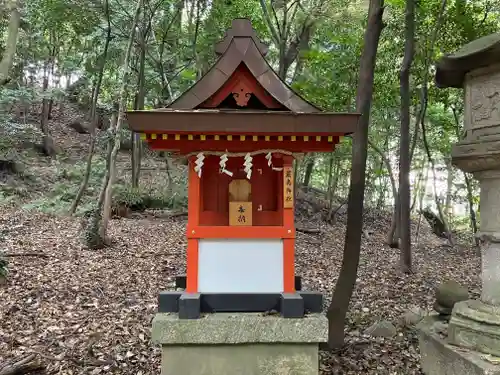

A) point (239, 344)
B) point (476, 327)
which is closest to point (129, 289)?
point (239, 344)

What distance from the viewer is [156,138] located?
4773 millimetres

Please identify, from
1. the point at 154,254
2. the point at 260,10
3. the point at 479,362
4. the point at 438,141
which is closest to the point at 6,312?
the point at 154,254

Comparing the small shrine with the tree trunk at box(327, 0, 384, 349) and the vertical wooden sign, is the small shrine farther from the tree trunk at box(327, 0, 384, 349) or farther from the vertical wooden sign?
the tree trunk at box(327, 0, 384, 349)

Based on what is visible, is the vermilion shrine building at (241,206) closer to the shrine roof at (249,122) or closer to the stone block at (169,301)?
the stone block at (169,301)

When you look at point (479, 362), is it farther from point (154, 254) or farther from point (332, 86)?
point (332, 86)

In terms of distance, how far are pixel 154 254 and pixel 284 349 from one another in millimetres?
5779

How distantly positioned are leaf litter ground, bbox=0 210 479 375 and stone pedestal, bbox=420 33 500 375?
2.90ft

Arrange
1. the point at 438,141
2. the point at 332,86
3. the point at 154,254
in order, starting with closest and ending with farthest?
the point at 154,254 → the point at 332,86 → the point at 438,141

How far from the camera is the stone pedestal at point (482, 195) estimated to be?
4844 mm

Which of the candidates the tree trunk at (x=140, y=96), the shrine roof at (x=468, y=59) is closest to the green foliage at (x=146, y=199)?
A: the tree trunk at (x=140, y=96)

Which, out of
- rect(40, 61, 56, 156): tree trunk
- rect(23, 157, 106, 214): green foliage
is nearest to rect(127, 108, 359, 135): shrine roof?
rect(23, 157, 106, 214): green foliage

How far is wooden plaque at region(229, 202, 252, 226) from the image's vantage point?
5230mm

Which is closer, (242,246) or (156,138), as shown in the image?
(156,138)

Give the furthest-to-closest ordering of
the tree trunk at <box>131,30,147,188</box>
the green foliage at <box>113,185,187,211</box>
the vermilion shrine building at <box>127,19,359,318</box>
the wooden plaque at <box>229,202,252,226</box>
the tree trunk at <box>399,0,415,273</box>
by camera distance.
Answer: the green foliage at <box>113,185,187,211</box> < the tree trunk at <box>131,30,147,188</box> < the tree trunk at <box>399,0,415,273</box> < the wooden plaque at <box>229,202,252,226</box> < the vermilion shrine building at <box>127,19,359,318</box>
